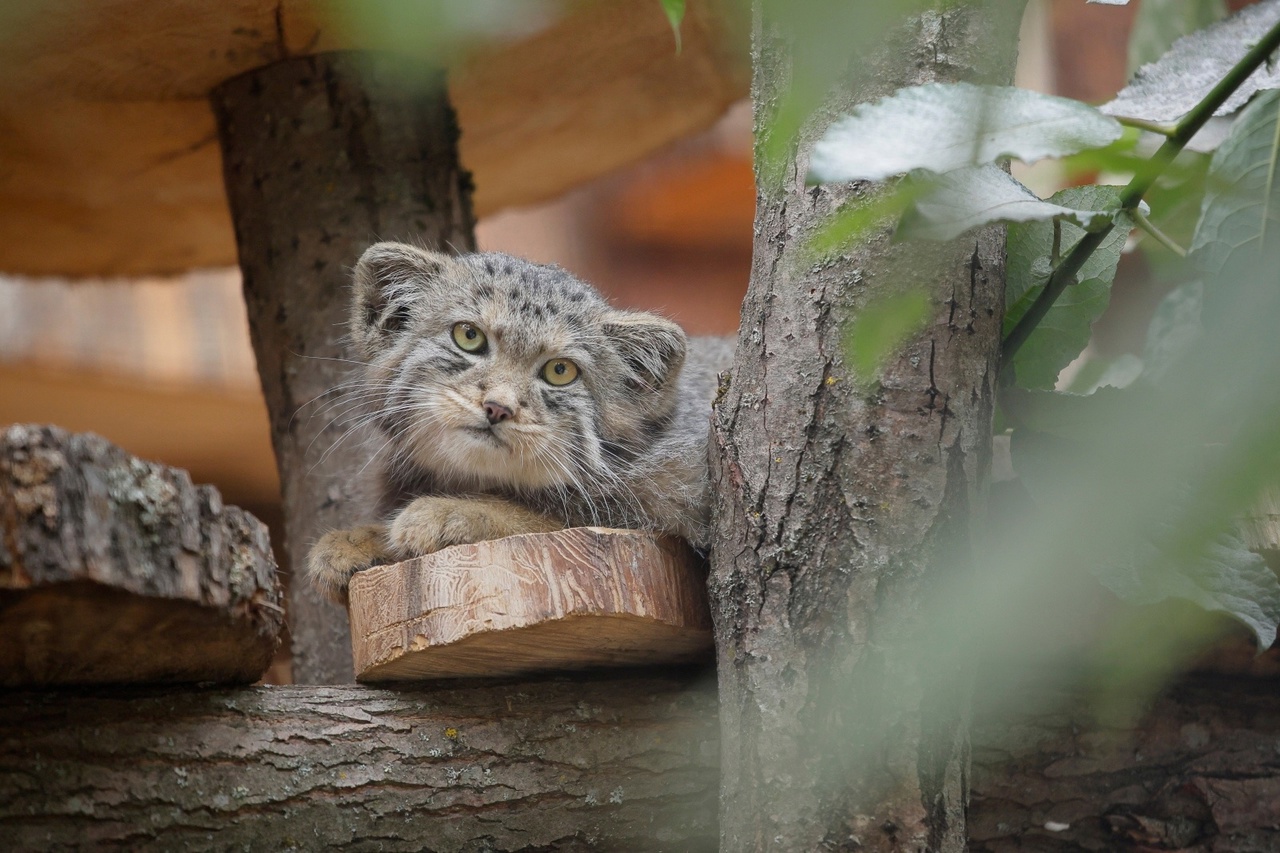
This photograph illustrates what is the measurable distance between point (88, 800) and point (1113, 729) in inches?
93.4

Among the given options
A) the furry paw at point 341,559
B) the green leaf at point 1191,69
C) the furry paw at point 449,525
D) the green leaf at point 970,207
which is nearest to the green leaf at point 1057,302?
the green leaf at point 1191,69

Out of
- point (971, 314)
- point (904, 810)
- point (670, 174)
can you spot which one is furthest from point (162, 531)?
point (670, 174)

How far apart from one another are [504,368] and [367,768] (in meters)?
1.22

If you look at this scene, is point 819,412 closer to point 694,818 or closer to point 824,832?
point 824,832

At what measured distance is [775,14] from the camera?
0.64 metres

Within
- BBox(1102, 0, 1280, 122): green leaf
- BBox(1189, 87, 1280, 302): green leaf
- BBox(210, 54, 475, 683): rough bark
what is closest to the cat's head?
BBox(210, 54, 475, 683): rough bark

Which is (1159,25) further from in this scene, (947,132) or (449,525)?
(947,132)

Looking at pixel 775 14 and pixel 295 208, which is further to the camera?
→ pixel 295 208

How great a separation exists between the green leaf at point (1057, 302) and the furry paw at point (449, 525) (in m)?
1.23

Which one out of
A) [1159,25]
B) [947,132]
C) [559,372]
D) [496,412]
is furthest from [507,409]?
[1159,25]

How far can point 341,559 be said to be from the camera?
295cm

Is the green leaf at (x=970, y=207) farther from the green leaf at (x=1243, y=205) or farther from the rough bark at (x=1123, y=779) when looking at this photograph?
the rough bark at (x=1123, y=779)

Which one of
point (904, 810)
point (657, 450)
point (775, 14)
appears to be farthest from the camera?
point (657, 450)

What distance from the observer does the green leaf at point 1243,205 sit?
6.64ft
